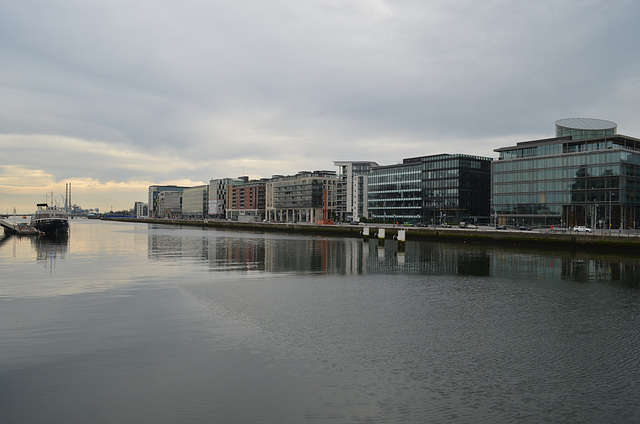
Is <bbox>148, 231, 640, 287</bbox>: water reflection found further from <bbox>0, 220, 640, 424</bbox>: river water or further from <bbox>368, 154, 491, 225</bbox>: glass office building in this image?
<bbox>368, 154, 491, 225</bbox>: glass office building

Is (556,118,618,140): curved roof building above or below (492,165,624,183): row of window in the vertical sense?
above

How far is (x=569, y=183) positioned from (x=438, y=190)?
4885 centimetres

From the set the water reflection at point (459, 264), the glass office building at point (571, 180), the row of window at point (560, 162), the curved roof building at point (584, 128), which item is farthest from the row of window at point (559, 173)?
the water reflection at point (459, 264)

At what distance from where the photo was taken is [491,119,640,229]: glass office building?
353 ft

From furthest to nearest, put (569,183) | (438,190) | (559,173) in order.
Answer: (438,190)
(559,173)
(569,183)

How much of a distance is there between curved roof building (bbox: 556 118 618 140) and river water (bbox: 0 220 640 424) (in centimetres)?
10422

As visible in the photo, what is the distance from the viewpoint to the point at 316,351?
764 inches

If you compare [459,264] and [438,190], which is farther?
[438,190]

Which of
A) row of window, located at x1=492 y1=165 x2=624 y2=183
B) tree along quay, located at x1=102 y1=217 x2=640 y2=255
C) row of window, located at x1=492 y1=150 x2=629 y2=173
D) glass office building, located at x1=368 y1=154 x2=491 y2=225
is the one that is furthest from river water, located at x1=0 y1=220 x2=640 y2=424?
glass office building, located at x1=368 y1=154 x2=491 y2=225

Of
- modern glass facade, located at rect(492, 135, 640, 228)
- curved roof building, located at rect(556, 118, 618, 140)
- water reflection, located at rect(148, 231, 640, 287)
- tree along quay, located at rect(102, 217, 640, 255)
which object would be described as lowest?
water reflection, located at rect(148, 231, 640, 287)

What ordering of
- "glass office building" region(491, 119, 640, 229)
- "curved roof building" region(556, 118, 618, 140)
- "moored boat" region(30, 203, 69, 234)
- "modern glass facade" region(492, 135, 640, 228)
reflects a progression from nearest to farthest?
"modern glass facade" region(492, 135, 640, 228) → "glass office building" region(491, 119, 640, 229) → "moored boat" region(30, 203, 69, 234) → "curved roof building" region(556, 118, 618, 140)

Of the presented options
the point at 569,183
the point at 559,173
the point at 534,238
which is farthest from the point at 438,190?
the point at 534,238

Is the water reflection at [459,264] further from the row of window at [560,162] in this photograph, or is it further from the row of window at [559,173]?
the row of window at [560,162]

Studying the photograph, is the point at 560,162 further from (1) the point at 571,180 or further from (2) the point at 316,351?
(2) the point at 316,351
